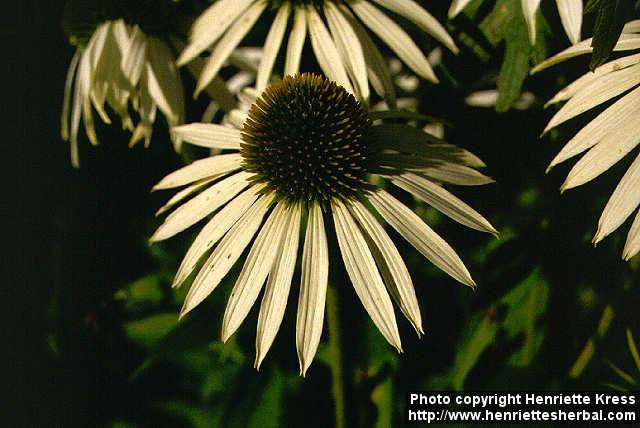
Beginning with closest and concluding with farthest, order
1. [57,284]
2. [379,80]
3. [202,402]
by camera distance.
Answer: [379,80] → [202,402] → [57,284]

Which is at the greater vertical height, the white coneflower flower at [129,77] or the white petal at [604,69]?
the white coneflower flower at [129,77]

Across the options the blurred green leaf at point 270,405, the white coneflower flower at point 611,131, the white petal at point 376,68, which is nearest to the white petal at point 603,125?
the white coneflower flower at point 611,131

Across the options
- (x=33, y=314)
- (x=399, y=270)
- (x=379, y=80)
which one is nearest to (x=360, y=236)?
(x=399, y=270)

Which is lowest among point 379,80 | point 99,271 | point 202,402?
point 202,402

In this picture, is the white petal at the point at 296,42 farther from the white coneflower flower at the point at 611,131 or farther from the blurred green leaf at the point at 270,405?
the blurred green leaf at the point at 270,405

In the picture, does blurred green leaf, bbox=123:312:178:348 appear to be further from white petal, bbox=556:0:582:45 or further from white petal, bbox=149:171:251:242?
white petal, bbox=556:0:582:45

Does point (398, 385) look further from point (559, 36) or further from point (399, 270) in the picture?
point (559, 36)
